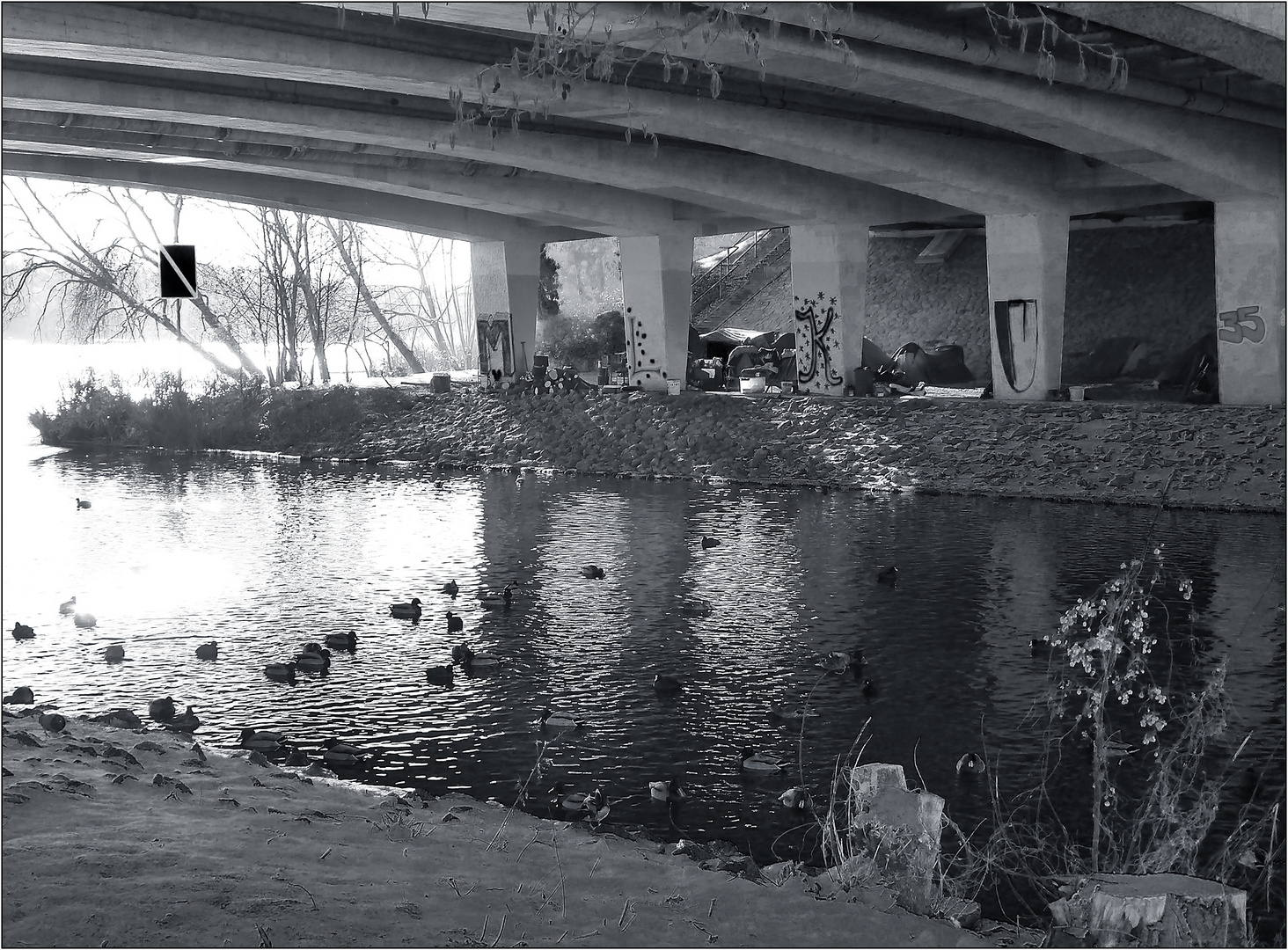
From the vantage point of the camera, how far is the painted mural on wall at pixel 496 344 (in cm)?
4941

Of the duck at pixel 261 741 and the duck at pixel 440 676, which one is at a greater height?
the duck at pixel 440 676

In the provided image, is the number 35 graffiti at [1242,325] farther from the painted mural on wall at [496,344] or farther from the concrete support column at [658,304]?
the painted mural on wall at [496,344]

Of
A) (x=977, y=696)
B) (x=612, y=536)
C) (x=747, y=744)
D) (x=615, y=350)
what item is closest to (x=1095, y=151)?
(x=612, y=536)

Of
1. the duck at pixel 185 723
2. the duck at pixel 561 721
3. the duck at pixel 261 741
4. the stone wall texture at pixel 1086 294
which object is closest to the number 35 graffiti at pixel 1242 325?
the stone wall texture at pixel 1086 294

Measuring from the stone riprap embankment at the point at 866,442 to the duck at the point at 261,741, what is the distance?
18.9 metres

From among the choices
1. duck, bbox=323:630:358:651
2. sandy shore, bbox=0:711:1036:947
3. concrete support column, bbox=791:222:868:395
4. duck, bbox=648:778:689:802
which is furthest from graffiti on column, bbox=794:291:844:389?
sandy shore, bbox=0:711:1036:947

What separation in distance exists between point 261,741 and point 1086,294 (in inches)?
1780

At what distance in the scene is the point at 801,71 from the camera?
22859 mm

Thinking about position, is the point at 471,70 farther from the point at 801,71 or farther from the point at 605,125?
the point at 605,125

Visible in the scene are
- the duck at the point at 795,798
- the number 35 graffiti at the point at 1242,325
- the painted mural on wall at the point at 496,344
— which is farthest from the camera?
the painted mural on wall at the point at 496,344

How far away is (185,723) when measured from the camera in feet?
42.1

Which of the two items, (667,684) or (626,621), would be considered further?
(626,621)

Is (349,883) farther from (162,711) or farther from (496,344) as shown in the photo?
(496,344)

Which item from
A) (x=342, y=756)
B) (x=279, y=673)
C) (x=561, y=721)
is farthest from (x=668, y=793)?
(x=279, y=673)
